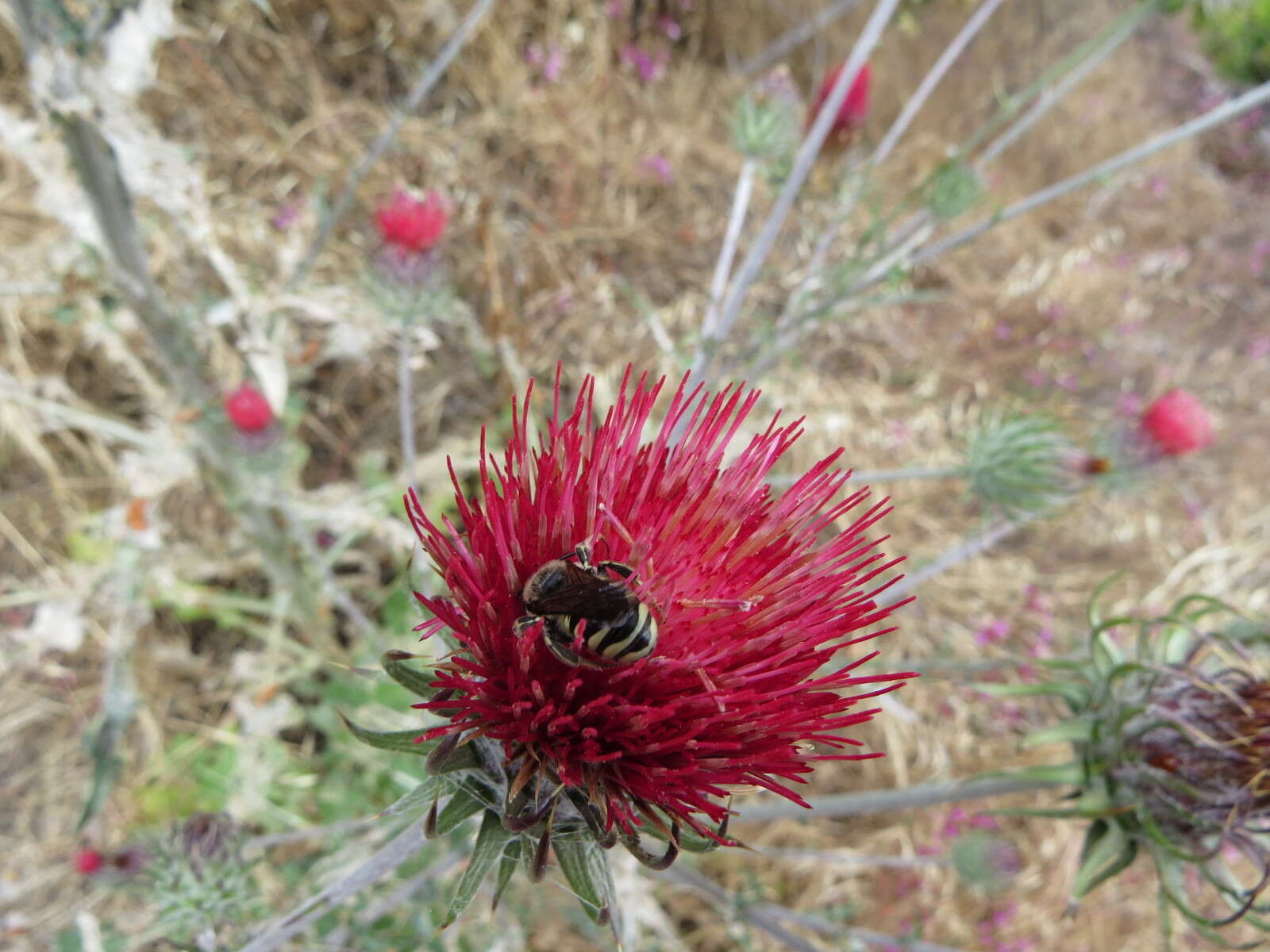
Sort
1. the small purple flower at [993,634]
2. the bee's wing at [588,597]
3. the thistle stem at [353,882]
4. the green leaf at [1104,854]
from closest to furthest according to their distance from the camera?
the bee's wing at [588,597] → the thistle stem at [353,882] → the green leaf at [1104,854] → the small purple flower at [993,634]

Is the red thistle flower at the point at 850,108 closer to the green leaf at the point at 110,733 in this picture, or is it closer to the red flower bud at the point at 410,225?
the red flower bud at the point at 410,225

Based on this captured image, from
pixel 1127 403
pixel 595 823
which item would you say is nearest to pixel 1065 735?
pixel 595 823

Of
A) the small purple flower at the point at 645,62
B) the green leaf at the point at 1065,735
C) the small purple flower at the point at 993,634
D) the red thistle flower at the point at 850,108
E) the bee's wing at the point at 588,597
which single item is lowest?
the small purple flower at the point at 993,634

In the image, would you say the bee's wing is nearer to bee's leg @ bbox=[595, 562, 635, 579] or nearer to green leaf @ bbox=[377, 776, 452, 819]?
bee's leg @ bbox=[595, 562, 635, 579]

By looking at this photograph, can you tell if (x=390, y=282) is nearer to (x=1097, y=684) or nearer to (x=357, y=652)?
(x=357, y=652)

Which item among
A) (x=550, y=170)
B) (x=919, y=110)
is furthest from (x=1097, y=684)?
(x=919, y=110)

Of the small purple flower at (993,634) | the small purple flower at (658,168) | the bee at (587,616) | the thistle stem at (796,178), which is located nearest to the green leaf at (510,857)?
the bee at (587,616)
